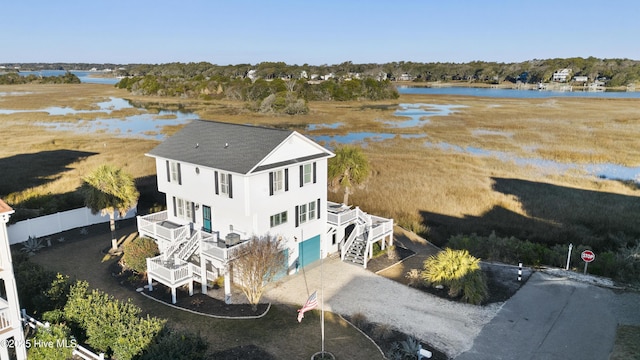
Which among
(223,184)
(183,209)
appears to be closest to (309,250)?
(223,184)

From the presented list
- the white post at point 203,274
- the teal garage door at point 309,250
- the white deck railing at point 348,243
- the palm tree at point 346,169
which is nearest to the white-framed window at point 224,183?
the white post at point 203,274

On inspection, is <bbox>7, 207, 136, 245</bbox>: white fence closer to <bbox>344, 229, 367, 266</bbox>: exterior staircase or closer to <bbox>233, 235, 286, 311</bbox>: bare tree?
<bbox>233, 235, 286, 311</bbox>: bare tree

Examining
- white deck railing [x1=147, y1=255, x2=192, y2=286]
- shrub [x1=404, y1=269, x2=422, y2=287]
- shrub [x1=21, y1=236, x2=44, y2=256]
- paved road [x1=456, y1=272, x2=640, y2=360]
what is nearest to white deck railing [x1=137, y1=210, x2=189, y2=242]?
white deck railing [x1=147, y1=255, x2=192, y2=286]

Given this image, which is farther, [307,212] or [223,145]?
[307,212]

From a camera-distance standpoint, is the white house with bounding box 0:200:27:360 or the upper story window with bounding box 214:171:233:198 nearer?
the white house with bounding box 0:200:27:360

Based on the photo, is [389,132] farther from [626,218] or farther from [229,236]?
[229,236]

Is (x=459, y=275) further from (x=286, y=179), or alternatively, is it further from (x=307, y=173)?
(x=286, y=179)

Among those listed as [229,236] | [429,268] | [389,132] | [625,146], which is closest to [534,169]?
[625,146]
